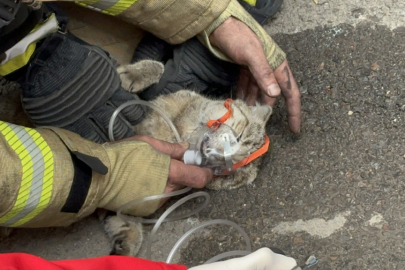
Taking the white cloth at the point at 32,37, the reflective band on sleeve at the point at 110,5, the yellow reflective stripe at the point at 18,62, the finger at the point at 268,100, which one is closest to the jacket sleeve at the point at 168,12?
the reflective band on sleeve at the point at 110,5

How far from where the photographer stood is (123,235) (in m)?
1.40

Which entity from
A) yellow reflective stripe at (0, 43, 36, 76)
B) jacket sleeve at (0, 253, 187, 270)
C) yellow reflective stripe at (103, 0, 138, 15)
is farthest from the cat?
jacket sleeve at (0, 253, 187, 270)

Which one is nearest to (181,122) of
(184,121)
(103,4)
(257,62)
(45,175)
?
(184,121)

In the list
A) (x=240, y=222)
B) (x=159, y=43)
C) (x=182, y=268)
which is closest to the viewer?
(x=182, y=268)

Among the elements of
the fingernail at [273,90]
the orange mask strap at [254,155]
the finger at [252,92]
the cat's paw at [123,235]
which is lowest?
the cat's paw at [123,235]

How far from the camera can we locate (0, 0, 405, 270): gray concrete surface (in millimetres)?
1244

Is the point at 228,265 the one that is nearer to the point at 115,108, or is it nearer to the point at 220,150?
the point at 220,150

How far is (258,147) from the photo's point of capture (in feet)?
4.82

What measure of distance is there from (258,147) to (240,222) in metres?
0.27

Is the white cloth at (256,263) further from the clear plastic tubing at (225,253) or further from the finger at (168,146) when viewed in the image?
the finger at (168,146)

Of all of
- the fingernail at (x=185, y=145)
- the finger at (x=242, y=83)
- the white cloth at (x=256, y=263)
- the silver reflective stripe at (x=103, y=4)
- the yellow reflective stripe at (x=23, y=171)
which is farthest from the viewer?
the finger at (x=242, y=83)

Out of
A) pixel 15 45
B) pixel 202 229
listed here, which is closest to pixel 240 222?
pixel 202 229

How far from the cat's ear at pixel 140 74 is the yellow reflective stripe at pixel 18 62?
0.32 meters

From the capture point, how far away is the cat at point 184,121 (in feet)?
4.65
